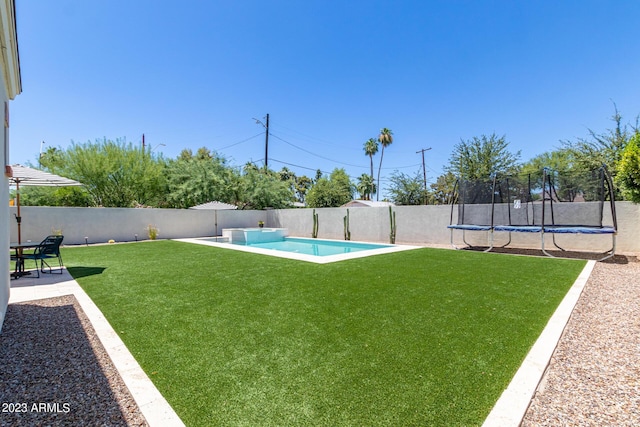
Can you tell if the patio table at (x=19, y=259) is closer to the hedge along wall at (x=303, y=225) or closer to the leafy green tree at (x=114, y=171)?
the hedge along wall at (x=303, y=225)

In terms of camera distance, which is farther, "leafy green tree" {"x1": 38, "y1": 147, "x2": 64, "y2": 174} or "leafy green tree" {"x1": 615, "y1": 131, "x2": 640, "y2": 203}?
"leafy green tree" {"x1": 38, "y1": 147, "x2": 64, "y2": 174}

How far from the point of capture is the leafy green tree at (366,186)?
4494cm

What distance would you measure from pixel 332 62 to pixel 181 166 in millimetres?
12931

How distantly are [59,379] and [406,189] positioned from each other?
62.3 ft

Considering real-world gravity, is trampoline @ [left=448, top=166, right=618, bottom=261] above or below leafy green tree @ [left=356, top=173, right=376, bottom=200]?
below

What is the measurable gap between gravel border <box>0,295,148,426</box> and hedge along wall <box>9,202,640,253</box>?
463 inches

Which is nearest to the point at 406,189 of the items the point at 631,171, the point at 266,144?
the point at 631,171

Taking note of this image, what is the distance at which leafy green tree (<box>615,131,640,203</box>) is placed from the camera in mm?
7329

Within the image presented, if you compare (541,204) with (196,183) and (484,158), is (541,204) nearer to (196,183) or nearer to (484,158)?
(484,158)

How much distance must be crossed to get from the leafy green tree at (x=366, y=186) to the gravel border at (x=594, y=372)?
134ft

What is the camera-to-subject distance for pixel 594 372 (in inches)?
101

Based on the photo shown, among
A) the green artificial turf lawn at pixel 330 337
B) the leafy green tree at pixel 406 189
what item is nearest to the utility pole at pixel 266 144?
the leafy green tree at pixel 406 189

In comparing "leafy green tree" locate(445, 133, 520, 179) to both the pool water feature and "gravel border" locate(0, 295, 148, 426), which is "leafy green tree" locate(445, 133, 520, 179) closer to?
the pool water feature

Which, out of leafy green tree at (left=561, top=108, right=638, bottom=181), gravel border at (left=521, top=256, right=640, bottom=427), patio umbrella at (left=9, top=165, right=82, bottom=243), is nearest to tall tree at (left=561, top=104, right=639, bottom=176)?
leafy green tree at (left=561, top=108, right=638, bottom=181)
